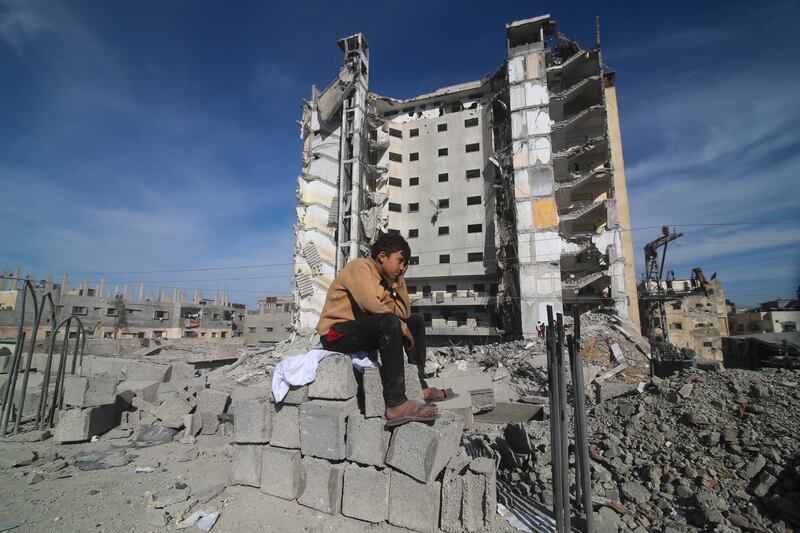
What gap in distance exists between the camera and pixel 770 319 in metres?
44.6

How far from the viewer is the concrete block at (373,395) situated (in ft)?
13.4

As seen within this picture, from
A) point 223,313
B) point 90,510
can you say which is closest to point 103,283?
point 223,313

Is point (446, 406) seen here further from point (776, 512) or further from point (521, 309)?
Result: point (521, 309)

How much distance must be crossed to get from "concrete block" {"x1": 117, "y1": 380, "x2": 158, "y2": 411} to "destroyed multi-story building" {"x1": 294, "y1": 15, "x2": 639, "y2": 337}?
18316 millimetres

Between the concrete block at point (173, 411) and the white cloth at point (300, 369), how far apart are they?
4.64 m

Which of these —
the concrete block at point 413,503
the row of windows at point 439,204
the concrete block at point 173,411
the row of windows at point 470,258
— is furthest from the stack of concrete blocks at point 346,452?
the row of windows at point 439,204

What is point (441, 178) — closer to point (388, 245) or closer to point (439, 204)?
point (439, 204)

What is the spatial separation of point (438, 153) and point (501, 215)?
29.9 ft

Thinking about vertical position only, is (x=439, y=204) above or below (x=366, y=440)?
above

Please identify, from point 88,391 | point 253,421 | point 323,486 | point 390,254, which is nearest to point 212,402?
point 88,391

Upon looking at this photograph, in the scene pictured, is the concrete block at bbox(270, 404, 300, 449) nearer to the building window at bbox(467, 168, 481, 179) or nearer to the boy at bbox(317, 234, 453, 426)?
the boy at bbox(317, 234, 453, 426)

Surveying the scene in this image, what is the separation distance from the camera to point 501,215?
31094mm

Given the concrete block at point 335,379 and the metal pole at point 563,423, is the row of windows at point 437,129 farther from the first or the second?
the concrete block at point 335,379

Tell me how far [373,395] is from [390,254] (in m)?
1.62
